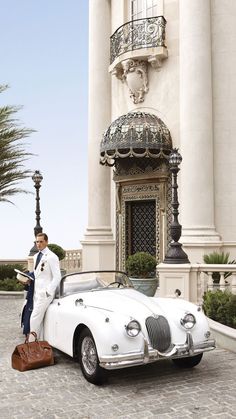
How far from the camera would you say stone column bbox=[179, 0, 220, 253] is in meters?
15.3

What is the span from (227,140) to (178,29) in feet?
15.6

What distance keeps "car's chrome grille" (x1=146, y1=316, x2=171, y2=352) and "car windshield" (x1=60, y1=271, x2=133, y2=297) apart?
154 centimetres

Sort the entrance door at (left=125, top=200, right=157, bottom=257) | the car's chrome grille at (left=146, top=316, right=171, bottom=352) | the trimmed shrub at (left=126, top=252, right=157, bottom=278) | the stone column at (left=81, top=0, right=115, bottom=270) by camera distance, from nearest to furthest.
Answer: the car's chrome grille at (left=146, top=316, right=171, bottom=352) < the trimmed shrub at (left=126, top=252, right=157, bottom=278) < the entrance door at (left=125, top=200, right=157, bottom=257) < the stone column at (left=81, top=0, right=115, bottom=270)

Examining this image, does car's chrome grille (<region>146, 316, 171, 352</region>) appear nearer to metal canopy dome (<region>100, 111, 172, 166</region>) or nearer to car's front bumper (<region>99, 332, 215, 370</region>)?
car's front bumper (<region>99, 332, 215, 370</region>)

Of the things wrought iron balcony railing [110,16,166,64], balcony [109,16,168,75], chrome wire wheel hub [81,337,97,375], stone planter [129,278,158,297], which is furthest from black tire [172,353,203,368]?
wrought iron balcony railing [110,16,166,64]

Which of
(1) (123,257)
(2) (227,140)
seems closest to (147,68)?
(2) (227,140)

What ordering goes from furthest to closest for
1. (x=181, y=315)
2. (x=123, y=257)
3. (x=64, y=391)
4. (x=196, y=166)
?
(x=123, y=257)
(x=196, y=166)
(x=181, y=315)
(x=64, y=391)

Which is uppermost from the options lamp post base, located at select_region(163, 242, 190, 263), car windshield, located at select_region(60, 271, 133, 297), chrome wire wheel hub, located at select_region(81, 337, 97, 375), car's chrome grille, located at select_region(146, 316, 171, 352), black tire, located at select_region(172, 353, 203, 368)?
lamp post base, located at select_region(163, 242, 190, 263)

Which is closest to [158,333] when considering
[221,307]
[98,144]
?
[221,307]

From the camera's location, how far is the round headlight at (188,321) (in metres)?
6.43

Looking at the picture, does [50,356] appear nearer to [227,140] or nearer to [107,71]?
[227,140]

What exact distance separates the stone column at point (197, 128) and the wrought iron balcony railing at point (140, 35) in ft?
5.31

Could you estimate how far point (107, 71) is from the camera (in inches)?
786

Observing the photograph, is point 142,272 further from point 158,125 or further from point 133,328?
point 133,328
